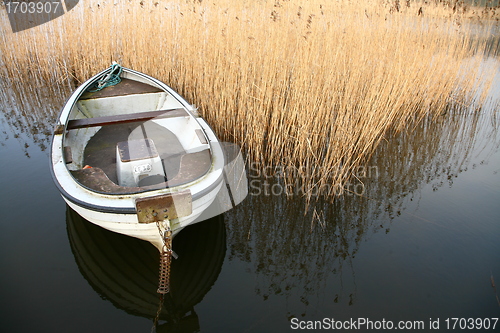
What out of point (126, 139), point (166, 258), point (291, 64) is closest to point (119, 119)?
point (126, 139)

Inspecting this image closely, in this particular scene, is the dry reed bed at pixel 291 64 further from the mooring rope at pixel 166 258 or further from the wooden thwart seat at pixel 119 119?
the mooring rope at pixel 166 258

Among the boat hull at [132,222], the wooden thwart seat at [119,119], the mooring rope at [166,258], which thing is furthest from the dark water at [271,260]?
the wooden thwart seat at [119,119]

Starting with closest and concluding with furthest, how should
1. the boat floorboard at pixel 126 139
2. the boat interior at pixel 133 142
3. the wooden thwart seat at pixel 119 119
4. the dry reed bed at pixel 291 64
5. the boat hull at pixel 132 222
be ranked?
the boat hull at pixel 132 222 < the boat interior at pixel 133 142 < the boat floorboard at pixel 126 139 < the wooden thwart seat at pixel 119 119 < the dry reed bed at pixel 291 64

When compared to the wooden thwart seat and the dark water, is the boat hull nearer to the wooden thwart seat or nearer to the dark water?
the dark water

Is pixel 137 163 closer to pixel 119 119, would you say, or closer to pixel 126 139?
pixel 119 119

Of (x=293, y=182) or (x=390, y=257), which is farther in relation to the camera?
(x=293, y=182)

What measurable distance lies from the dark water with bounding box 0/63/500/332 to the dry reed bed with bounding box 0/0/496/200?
53 centimetres

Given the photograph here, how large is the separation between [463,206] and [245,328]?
247 cm

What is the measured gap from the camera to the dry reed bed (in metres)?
3.47

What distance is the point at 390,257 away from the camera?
2791 millimetres

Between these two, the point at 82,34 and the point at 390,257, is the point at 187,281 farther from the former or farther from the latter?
the point at 82,34

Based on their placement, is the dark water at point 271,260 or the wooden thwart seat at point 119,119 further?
the wooden thwart seat at point 119,119

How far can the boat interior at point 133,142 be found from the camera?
2.57 m

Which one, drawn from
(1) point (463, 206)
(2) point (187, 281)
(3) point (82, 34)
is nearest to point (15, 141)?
(3) point (82, 34)
